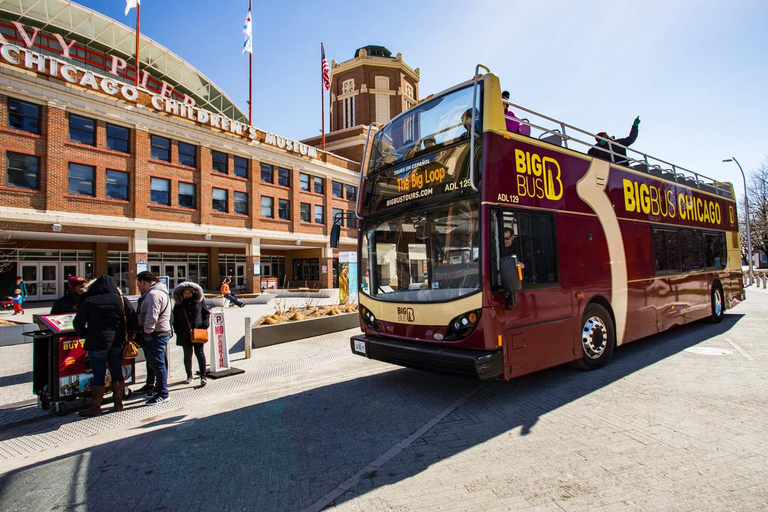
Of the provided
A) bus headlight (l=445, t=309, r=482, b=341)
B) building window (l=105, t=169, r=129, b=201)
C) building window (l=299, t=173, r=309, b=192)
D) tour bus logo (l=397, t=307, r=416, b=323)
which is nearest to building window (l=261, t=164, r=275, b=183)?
building window (l=299, t=173, r=309, b=192)

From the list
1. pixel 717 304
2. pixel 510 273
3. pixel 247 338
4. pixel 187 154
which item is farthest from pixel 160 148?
pixel 717 304

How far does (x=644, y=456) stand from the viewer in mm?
3445

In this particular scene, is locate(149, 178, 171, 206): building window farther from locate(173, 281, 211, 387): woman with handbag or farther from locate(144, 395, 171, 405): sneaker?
locate(144, 395, 171, 405): sneaker

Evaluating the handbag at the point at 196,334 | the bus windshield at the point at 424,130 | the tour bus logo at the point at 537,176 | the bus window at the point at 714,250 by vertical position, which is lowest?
the handbag at the point at 196,334

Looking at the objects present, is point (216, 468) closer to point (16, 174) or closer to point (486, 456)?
point (486, 456)

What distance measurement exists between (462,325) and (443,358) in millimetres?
445

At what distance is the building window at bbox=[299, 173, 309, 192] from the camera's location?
109 ft

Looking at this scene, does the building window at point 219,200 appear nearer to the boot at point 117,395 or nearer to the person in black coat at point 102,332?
the person in black coat at point 102,332

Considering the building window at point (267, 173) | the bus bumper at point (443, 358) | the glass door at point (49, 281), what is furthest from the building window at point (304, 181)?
the bus bumper at point (443, 358)

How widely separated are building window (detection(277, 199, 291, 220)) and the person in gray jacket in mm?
26415

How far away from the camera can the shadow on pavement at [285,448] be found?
3109 mm

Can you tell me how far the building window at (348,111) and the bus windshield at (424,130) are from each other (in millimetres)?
44254

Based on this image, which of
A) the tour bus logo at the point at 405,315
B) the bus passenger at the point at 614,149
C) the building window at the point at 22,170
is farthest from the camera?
the building window at the point at 22,170

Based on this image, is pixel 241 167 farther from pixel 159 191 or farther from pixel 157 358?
pixel 157 358
